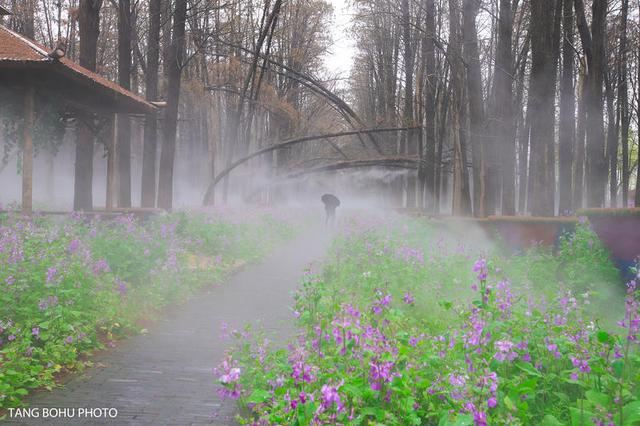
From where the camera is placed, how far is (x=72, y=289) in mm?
6191

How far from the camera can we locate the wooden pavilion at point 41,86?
10.6m

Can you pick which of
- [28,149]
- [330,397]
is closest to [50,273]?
[330,397]

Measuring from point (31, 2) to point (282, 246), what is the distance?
61.0 ft

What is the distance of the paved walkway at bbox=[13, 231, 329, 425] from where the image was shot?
447cm

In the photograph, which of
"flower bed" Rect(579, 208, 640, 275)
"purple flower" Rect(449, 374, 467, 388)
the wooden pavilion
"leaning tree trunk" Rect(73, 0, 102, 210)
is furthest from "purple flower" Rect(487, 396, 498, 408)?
"leaning tree trunk" Rect(73, 0, 102, 210)

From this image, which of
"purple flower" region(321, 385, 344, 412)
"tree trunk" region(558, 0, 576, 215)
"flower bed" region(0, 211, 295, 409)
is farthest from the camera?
"tree trunk" region(558, 0, 576, 215)

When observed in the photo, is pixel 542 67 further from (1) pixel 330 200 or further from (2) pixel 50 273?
(1) pixel 330 200

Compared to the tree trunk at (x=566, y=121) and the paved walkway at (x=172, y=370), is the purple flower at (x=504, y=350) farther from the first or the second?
the tree trunk at (x=566, y=121)

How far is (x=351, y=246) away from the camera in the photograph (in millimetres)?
12133

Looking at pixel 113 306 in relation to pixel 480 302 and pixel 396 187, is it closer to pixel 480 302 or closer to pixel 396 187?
pixel 480 302

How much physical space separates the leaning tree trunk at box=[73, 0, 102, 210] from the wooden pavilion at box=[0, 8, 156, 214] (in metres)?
1.11

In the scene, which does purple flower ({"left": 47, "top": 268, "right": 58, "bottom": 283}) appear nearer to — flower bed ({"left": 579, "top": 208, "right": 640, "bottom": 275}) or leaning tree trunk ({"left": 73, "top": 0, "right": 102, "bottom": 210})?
flower bed ({"left": 579, "top": 208, "right": 640, "bottom": 275})

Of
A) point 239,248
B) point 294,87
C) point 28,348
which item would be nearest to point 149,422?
point 28,348

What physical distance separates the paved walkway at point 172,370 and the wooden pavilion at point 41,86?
5065 millimetres
